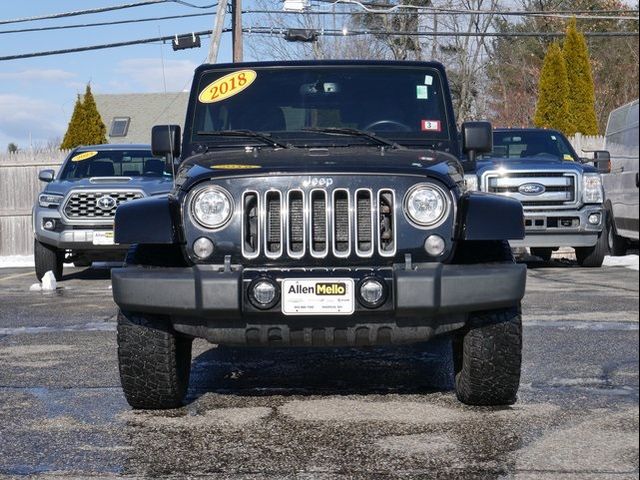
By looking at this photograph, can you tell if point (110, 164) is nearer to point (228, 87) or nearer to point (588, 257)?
point (588, 257)

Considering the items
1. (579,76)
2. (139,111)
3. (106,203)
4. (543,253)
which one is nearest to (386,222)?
(579,76)

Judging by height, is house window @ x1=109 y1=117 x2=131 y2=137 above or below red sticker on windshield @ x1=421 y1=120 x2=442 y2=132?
above

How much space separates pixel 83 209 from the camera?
12945 millimetres

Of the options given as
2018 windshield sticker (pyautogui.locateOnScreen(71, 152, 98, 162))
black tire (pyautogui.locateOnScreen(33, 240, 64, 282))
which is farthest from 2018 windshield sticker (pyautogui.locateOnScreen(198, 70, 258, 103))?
2018 windshield sticker (pyautogui.locateOnScreen(71, 152, 98, 162))

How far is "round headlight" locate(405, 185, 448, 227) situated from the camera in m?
4.66

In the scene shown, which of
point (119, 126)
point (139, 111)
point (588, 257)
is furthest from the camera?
point (139, 111)

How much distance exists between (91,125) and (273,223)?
26.1 m

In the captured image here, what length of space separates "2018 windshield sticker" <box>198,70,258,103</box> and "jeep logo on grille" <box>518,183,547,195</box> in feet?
24.7

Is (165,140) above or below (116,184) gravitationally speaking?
above

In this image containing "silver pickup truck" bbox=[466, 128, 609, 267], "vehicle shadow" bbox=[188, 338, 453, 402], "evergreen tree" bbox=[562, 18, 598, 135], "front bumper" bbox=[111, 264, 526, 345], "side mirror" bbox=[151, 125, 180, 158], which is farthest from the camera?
"silver pickup truck" bbox=[466, 128, 609, 267]

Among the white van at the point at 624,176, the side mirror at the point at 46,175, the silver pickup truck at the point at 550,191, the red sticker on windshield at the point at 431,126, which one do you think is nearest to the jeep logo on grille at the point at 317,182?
the red sticker on windshield at the point at 431,126

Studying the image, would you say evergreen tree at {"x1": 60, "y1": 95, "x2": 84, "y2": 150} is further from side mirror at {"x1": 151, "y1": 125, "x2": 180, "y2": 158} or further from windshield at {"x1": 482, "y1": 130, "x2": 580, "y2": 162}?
side mirror at {"x1": 151, "y1": 125, "x2": 180, "y2": 158}

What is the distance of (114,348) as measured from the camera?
7348 millimetres

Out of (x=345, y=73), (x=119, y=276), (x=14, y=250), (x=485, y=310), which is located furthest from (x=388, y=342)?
(x=14, y=250)
